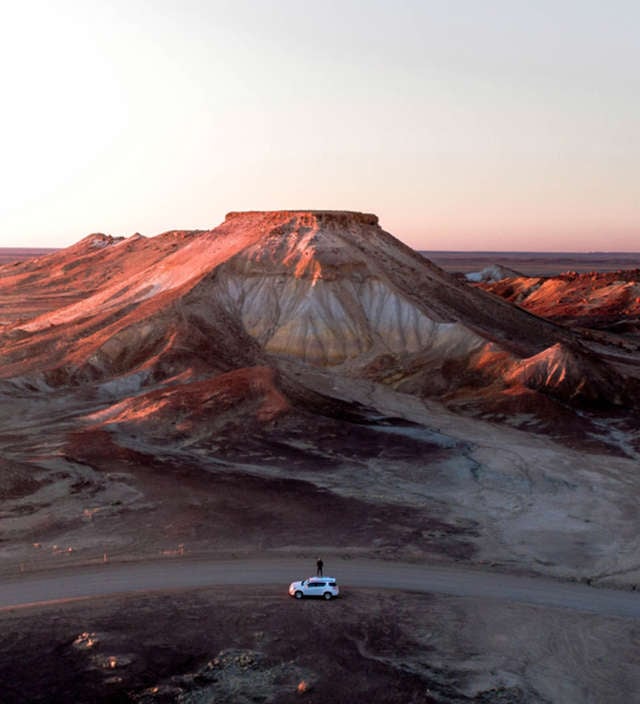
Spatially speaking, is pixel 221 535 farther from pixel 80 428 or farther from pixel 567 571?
pixel 80 428

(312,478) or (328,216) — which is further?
(328,216)

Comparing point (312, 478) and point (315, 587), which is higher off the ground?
point (315, 587)

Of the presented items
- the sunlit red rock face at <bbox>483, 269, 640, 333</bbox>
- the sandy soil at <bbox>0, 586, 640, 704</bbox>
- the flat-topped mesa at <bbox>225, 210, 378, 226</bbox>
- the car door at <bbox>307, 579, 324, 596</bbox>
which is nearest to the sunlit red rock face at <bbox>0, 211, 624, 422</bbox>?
the flat-topped mesa at <bbox>225, 210, 378, 226</bbox>

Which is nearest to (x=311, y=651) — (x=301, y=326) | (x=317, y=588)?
(x=317, y=588)

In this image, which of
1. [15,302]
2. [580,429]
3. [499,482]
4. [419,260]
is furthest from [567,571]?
[15,302]

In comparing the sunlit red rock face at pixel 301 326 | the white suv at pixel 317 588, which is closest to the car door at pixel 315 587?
the white suv at pixel 317 588

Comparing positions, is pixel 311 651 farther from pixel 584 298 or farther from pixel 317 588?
Result: pixel 584 298
